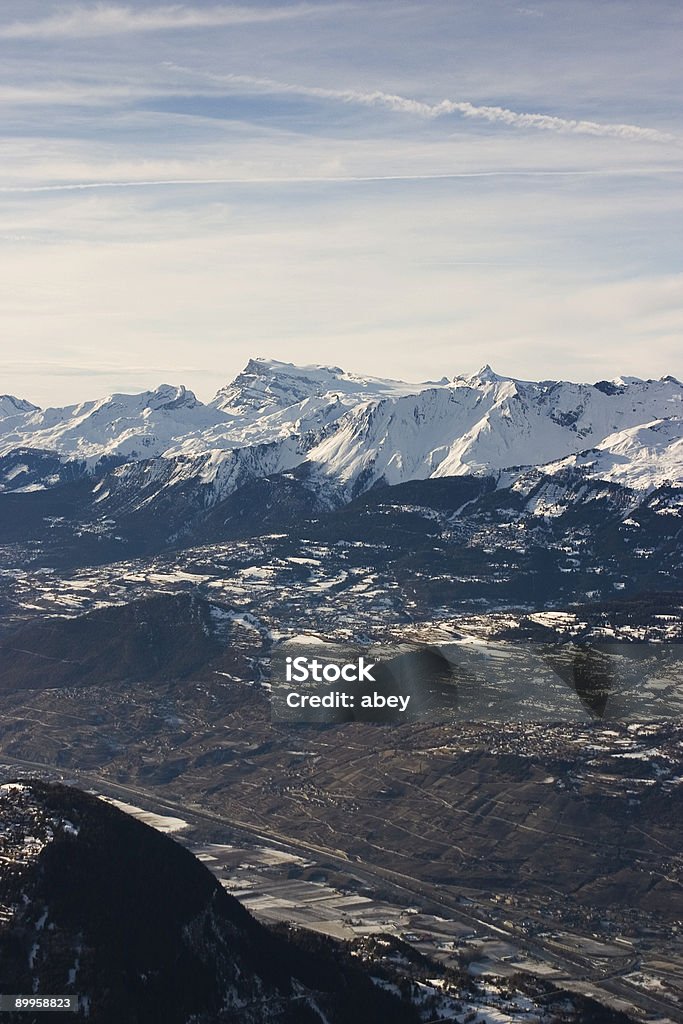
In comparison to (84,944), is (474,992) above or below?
below

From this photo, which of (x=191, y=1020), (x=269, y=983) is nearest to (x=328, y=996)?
(x=269, y=983)

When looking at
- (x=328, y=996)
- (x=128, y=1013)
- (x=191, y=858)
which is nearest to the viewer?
(x=128, y=1013)

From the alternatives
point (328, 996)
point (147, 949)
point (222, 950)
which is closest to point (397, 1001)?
point (328, 996)

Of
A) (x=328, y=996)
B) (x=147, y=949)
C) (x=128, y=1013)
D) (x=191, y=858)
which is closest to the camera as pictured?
(x=128, y=1013)

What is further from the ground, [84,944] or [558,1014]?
[84,944]

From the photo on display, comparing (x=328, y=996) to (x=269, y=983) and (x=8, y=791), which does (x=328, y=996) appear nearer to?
(x=269, y=983)

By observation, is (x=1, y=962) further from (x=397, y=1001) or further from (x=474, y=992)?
(x=474, y=992)

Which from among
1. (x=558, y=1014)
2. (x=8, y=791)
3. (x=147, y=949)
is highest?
(x=8, y=791)

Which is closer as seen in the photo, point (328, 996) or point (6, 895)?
point (6, 895)

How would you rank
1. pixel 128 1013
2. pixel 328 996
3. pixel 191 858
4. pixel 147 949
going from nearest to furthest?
pixel 128 1013, pixel 147 949, pixel 328 996, pixel 191 858
